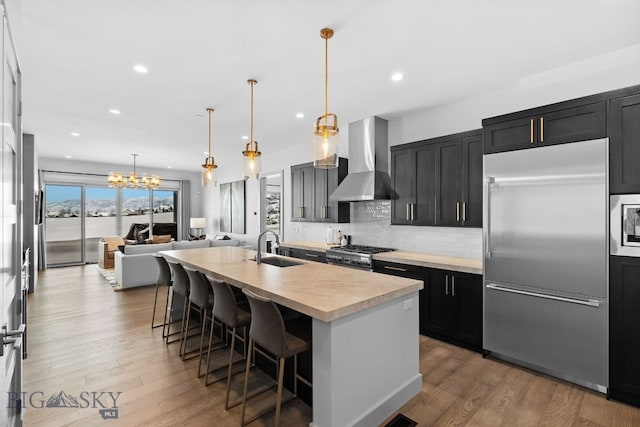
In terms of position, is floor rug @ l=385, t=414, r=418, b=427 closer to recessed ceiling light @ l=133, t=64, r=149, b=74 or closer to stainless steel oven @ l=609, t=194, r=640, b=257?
stainless steel oven @ l=609, t=194, r=640, b=257

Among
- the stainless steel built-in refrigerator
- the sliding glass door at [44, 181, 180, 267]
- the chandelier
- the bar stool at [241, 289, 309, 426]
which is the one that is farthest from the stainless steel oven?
the sliding glass door at [44, 181, 180, 267]

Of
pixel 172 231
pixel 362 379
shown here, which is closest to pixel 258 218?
pixel 172 231

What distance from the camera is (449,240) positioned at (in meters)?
4.00

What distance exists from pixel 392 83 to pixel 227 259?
264 centimetres

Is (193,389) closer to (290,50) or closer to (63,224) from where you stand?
(290,50)

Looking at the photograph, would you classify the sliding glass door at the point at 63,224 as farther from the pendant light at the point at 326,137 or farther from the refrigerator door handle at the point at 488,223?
the refrigerator door handle at the point at 488,223

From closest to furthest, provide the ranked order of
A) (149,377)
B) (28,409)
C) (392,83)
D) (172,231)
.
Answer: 1. (28,409)
2. (149,377)
3. (392,83)
4. (172,231)

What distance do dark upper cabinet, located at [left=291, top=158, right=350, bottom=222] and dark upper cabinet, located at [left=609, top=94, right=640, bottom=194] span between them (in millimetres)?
3288

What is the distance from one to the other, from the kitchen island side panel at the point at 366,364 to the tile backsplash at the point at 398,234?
1784 mm

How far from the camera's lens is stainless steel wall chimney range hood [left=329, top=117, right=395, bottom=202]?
440 centimetres

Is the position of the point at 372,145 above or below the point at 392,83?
below

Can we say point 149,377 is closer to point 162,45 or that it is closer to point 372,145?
point 162,45

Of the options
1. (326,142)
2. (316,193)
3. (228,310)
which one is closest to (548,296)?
(326,142)

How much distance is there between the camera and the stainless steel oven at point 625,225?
2279 millimetres
